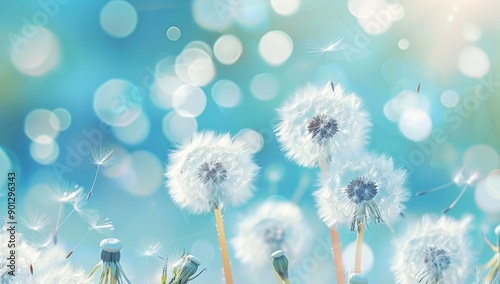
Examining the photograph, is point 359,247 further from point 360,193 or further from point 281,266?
point 281,266

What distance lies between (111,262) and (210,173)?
102cm

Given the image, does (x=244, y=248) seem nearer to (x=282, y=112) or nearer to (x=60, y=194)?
(x=282, y=112)

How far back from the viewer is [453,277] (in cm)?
409

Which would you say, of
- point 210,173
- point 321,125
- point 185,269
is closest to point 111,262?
point 185,269

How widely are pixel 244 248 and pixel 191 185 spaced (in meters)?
0.75

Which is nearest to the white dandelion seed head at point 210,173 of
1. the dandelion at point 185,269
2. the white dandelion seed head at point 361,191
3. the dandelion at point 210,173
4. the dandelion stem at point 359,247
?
the dandelion at point 210,173

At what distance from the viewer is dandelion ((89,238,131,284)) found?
3.59 metres

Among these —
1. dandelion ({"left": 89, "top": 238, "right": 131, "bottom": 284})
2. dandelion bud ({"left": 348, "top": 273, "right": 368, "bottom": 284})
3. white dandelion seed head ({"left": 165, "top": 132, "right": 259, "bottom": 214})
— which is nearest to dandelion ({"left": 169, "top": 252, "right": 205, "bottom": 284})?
dandelion ({"left": 89, "top": 238, "right": 131, "bottom": 284})

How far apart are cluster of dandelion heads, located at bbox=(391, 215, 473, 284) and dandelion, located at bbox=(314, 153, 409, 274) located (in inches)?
14.6

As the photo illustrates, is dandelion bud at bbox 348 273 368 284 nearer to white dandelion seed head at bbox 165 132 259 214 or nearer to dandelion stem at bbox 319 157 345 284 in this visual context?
dandelion stem at bbox 319 157 345 284

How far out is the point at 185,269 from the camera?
351cm

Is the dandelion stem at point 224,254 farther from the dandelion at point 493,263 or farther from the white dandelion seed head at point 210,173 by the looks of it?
the dandelion at point 493,263

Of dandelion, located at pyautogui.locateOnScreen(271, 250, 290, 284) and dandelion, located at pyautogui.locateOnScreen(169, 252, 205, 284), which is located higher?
dandelion, located at pyautogui.locateOnScreen(271, 250, 290, 284)

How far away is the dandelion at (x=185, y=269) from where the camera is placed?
3508 mm
